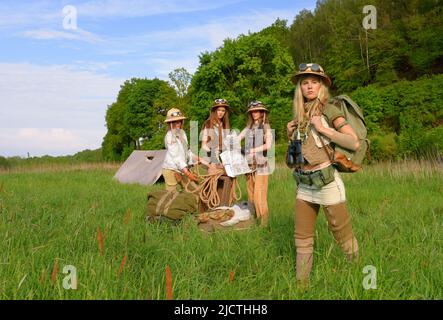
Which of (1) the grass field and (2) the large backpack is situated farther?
(2) the large backpack

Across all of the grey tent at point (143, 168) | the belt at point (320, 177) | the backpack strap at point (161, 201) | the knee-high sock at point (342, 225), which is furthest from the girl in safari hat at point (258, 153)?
the grey tent at point (143, 168)

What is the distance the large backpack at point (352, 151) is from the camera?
3107mm

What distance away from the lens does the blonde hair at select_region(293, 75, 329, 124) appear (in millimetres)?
3275

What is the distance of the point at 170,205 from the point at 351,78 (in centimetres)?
3775

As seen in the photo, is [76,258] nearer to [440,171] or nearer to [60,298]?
[60,298]

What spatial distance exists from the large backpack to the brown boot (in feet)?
2.67

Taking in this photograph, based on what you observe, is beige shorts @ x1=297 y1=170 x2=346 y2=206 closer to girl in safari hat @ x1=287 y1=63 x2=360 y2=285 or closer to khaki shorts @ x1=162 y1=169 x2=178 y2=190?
girl in safari hat @ x1=287 y1=63 x2=360 y2=285

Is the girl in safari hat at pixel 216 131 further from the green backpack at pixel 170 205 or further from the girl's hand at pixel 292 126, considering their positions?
the girl's hand at pixel 292 126

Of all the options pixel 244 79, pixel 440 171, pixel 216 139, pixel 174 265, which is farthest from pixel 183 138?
pixel 244 79

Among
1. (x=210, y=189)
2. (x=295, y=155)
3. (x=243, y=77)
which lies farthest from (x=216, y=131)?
(x=243, y=77)

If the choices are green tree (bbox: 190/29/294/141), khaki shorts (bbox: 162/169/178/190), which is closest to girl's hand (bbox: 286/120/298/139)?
khaki shorts (bbox: 162/169/178/190)

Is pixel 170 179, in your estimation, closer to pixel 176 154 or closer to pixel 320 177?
pixel 176 154

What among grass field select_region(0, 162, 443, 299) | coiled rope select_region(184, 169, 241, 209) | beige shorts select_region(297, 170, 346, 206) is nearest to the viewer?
grass field select_region(0, 162, 443, 299)

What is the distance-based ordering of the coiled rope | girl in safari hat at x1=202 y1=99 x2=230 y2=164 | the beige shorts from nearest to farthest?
the beige shorts → the coiled rope → girl in safari hat at x1=202 y1=99 x2=230 y2=164
